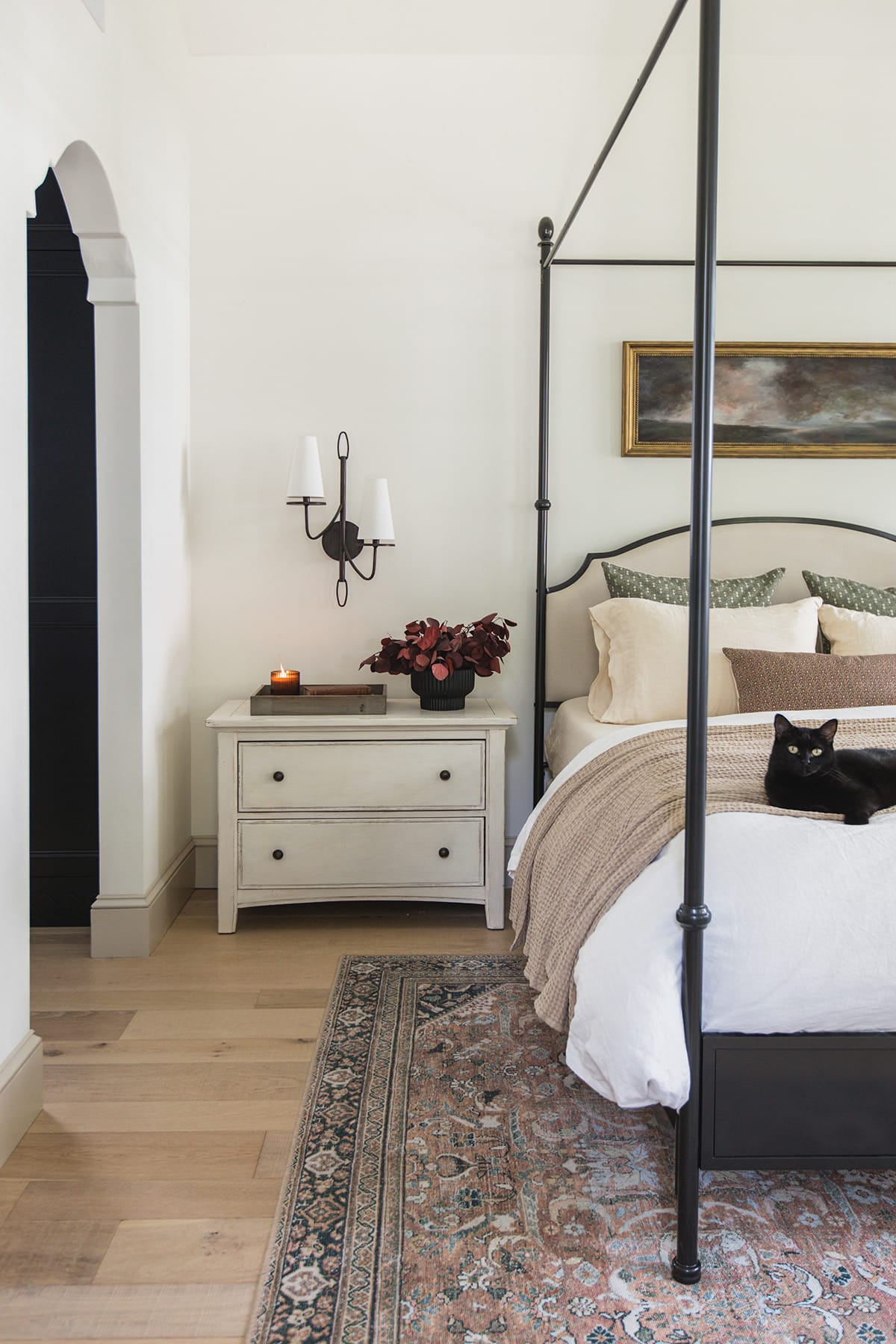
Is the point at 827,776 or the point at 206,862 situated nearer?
the point at 827,776

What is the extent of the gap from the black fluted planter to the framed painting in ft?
3.25

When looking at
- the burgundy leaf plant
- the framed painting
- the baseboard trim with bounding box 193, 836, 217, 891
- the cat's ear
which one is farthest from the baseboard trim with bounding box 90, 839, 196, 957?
the framed painting

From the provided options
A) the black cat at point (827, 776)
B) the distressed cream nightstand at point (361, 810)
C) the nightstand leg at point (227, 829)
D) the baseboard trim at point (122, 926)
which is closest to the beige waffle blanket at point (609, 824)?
the black cat at point (827, 776)

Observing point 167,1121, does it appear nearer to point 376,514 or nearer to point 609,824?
point 609,824

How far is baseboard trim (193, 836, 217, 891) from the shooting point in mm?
3402

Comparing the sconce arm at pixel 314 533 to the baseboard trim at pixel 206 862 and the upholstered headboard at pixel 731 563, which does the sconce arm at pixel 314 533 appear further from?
the baseboard trim at pixel 206 862

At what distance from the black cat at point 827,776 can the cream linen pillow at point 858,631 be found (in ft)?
3.95

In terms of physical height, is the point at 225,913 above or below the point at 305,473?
below

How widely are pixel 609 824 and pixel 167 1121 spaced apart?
1.04 m

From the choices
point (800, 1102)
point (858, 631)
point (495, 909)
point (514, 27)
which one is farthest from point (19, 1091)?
point (514, 27)

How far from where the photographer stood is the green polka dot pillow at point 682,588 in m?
3.11

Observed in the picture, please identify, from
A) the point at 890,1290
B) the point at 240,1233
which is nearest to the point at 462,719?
the point at 240,1233

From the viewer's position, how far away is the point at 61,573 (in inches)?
116

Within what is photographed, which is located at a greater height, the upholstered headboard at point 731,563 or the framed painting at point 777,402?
the framed painting at point 777,402
